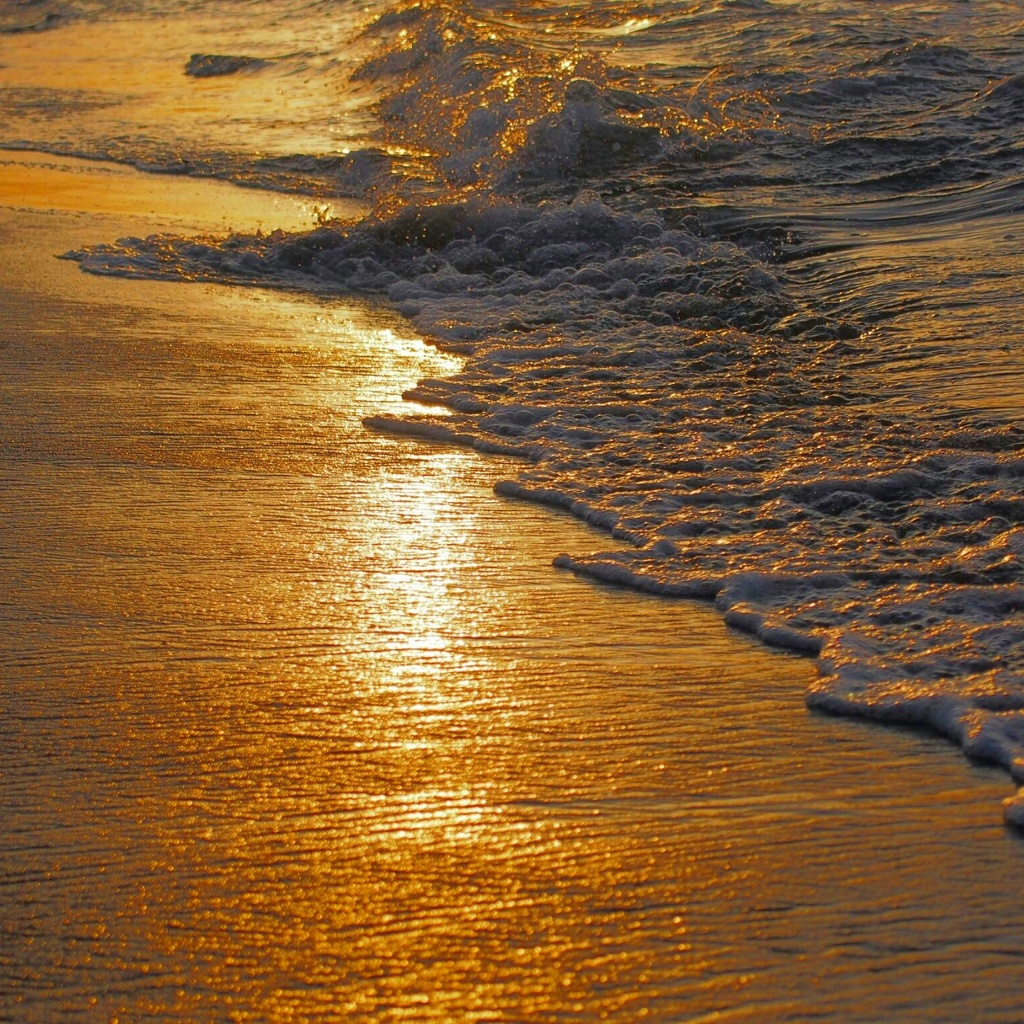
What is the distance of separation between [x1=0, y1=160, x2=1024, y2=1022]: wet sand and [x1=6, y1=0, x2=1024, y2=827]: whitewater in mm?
221

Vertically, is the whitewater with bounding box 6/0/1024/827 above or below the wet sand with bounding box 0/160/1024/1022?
below

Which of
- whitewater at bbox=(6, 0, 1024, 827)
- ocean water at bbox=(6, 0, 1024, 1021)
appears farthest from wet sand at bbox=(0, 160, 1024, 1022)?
whitewater at bbox=(6, 0, 1024, 827)

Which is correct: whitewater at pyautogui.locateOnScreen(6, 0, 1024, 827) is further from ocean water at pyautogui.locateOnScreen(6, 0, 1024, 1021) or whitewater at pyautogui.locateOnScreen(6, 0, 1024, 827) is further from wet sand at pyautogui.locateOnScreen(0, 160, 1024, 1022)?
wet sand at pyautogui.locateOnScreen(0, 160, 1024, 1022)

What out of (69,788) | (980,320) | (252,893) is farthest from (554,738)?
(980,320)

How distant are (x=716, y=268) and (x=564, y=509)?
267cm

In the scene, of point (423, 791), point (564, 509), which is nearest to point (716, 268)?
point (564, 509)

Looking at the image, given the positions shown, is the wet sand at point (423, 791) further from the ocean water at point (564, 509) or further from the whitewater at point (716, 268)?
the whitewater at point (716, 268)

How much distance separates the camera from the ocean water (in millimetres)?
1743

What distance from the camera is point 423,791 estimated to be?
A: 2.07 metres

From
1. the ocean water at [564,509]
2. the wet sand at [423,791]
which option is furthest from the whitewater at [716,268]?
the wet sand at [423,791]

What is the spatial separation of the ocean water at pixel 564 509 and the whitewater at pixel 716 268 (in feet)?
0.07

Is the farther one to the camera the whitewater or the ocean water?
the whitewater

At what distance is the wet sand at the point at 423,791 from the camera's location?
1.68 meters

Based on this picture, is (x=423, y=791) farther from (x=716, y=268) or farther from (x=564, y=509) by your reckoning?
(x=716, y=268)
